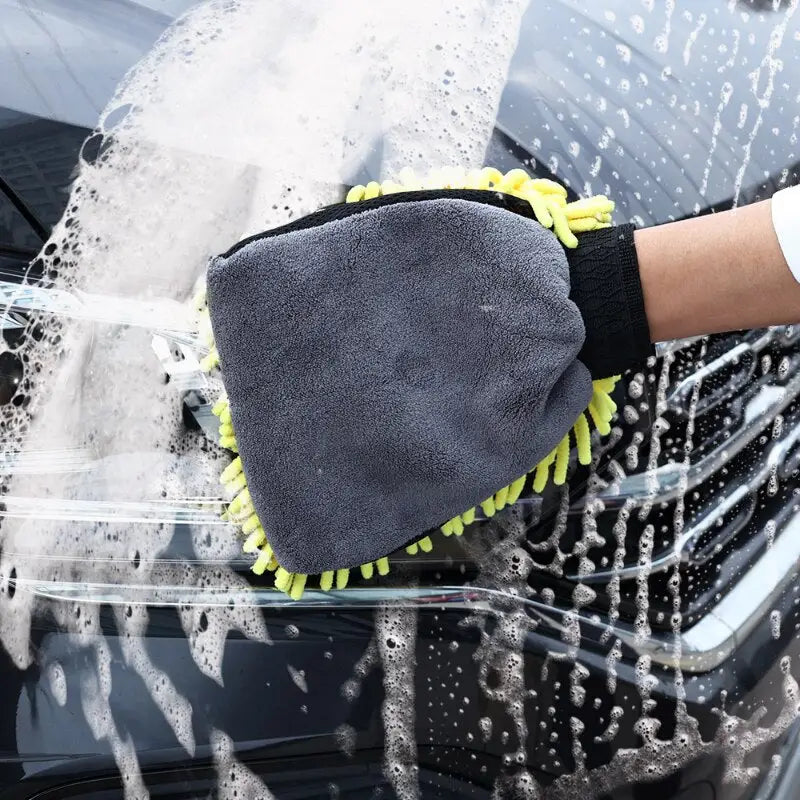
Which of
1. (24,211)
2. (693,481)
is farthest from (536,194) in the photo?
(24,211)

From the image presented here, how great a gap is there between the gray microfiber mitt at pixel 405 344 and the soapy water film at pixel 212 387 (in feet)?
0.59

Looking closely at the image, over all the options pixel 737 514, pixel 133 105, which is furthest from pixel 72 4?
pixel 737 514

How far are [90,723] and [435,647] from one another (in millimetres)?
445

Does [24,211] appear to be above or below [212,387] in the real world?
above

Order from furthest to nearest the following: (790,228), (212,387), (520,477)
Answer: (212,387) → (520,477) → (790,228)

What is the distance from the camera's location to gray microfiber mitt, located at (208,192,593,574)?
2.53 ft

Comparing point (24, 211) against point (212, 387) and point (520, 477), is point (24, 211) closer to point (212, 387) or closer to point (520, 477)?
point (212, 387)

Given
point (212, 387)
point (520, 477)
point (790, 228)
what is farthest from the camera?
point (212, 387)

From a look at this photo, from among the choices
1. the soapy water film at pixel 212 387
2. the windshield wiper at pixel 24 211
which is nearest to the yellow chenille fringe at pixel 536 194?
the soapy water film at pixel 212 387

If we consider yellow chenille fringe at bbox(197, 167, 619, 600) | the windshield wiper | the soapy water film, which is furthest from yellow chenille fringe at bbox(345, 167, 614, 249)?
the windshield wiper

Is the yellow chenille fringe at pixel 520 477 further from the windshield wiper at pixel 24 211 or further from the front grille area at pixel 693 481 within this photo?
the windshield wiper at pixel 24 211

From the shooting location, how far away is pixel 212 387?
3.13ft

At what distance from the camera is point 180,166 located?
3.22ft

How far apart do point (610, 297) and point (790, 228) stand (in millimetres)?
167
